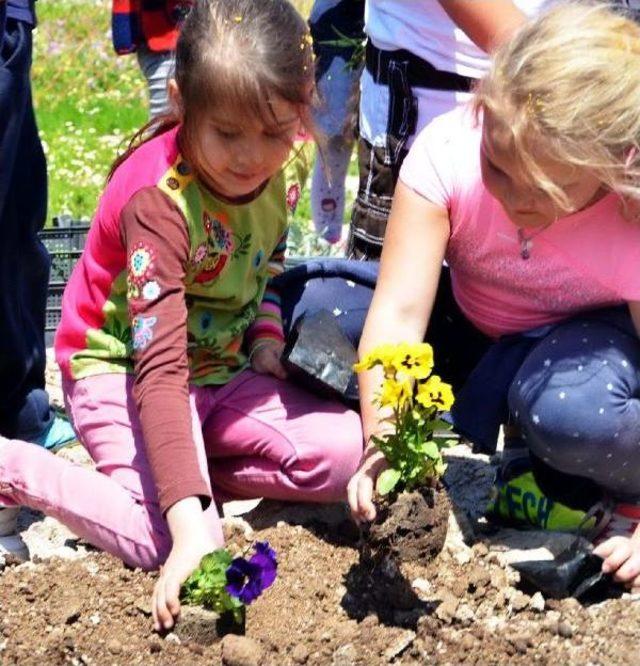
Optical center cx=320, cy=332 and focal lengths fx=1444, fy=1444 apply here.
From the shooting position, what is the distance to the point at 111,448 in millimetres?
3248

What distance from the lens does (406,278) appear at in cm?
312

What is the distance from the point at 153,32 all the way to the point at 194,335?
2106 millimetres

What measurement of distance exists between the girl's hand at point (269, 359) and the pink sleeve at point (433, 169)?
0.55 metres

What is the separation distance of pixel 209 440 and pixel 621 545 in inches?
39.7

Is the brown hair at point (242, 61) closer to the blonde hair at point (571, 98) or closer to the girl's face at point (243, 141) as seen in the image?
the girl's face at point (243, 141)

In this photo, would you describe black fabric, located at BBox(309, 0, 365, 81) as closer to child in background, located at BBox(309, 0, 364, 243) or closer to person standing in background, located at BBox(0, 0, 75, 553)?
child in background, located at BBox(309, 0, 364, 243)

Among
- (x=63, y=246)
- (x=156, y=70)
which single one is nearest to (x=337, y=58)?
(x=156, y=70)

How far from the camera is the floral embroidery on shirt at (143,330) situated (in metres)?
3.00

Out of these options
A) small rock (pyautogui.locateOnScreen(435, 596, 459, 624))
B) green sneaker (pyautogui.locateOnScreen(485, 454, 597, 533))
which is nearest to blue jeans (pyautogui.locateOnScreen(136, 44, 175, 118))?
green sneaker (pyautogui.locateOnScreen(485, 454, 597, 533))

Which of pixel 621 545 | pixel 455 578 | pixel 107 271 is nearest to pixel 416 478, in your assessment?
pixel 455 578

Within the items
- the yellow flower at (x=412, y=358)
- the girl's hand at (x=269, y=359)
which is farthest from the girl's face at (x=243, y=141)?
the yellow flower at (x=412, y=358)

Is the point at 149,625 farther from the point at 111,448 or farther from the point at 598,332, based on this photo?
the point at 598,332

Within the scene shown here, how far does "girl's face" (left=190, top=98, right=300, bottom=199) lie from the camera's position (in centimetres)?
302

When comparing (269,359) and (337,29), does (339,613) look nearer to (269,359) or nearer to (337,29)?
(269,359)
